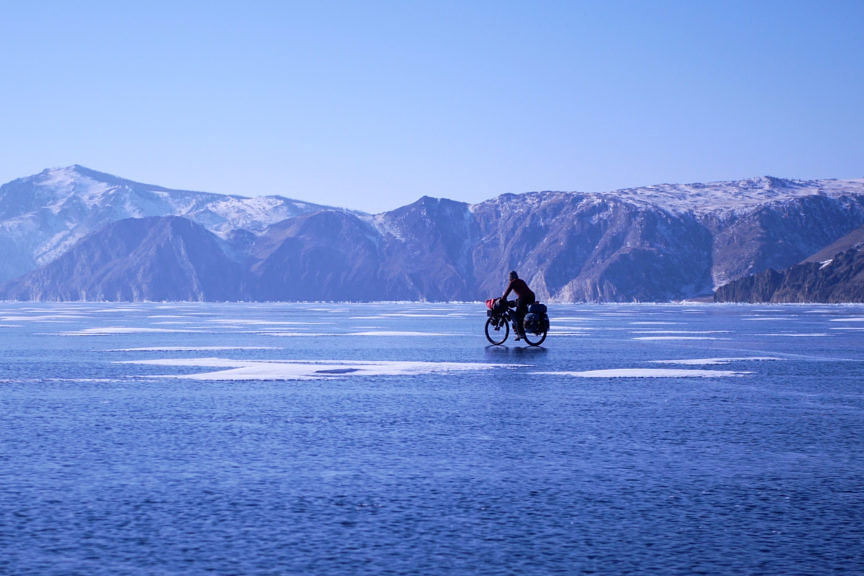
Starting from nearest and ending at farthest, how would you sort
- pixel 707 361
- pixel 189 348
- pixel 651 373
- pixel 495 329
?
pixel 651 373, pixel 707 361, pixel 189 348, pixel 495 329

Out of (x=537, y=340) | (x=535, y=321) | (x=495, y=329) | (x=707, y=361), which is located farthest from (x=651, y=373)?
(x=537, y=340)

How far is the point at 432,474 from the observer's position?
10.5 m

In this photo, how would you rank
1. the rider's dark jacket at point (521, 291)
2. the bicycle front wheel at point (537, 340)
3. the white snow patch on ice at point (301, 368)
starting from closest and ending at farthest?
the white snow patch on ice at point (301, 368) < the rider's dark jacket at point (521, 291) < the bicycle front wheel at point (537, 340)

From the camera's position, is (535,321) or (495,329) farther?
(495,329)

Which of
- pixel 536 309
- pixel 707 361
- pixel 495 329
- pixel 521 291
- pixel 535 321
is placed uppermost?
pixel 521 291

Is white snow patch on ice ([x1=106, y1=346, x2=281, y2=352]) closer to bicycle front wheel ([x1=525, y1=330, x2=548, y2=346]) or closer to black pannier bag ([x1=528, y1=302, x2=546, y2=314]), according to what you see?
bicycle front wheel ([x1=525, y1=330, x2=548, y2=346])

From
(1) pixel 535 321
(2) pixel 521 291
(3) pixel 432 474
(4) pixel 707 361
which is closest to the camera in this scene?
(3) pixel 432 474

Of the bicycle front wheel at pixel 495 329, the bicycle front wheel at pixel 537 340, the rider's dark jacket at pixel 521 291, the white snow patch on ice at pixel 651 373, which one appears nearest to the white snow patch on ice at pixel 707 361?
the white snow patch on ice at pixel 651 373

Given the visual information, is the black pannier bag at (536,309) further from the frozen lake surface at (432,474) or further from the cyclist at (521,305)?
the frozen lake surface at (432,474)

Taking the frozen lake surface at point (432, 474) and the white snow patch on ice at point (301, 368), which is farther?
the white snow patch on ice at point (301, 368)

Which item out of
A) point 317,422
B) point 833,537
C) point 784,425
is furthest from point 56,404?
point 833,537

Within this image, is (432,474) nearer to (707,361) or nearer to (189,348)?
(707,361)

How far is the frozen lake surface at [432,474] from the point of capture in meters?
7.36

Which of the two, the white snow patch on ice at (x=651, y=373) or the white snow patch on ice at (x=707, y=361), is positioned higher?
the white snow patch on ice at (x=651, y=373)
